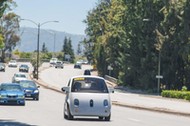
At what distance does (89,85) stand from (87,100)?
2.98 ft

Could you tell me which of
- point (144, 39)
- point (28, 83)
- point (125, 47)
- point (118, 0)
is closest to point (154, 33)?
point (144, 39)

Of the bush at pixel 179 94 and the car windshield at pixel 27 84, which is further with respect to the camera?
the bush at pixel 179 94

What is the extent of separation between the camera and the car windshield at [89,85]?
85.8 feet

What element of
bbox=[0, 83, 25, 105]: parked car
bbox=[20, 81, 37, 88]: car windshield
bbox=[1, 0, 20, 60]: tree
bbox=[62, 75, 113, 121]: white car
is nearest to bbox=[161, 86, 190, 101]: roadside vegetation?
bbox=[20, 81, 37, 88]: car windshield

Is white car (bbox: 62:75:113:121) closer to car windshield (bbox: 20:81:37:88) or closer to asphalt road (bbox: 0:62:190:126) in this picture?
asphalt road (bbox: 0:62:190:126)

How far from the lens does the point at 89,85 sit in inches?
1037

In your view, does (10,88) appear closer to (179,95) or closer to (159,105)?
(159,105)

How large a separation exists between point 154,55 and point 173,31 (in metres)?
5.61

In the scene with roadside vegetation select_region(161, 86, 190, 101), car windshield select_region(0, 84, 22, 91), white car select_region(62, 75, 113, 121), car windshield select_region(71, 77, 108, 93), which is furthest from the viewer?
roadside vegetation select_region(161, 86, 190, 101)

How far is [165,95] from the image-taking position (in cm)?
6612

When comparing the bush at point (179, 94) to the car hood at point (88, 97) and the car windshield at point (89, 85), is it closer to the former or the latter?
the car windshield at point (89, 85)

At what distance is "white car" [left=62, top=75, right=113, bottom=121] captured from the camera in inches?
1008

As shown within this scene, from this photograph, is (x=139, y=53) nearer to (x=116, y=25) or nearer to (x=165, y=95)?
(x=116, y=25)

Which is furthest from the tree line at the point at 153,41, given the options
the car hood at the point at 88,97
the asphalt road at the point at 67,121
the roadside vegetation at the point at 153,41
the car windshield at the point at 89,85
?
the car hood at the point at 88,97
